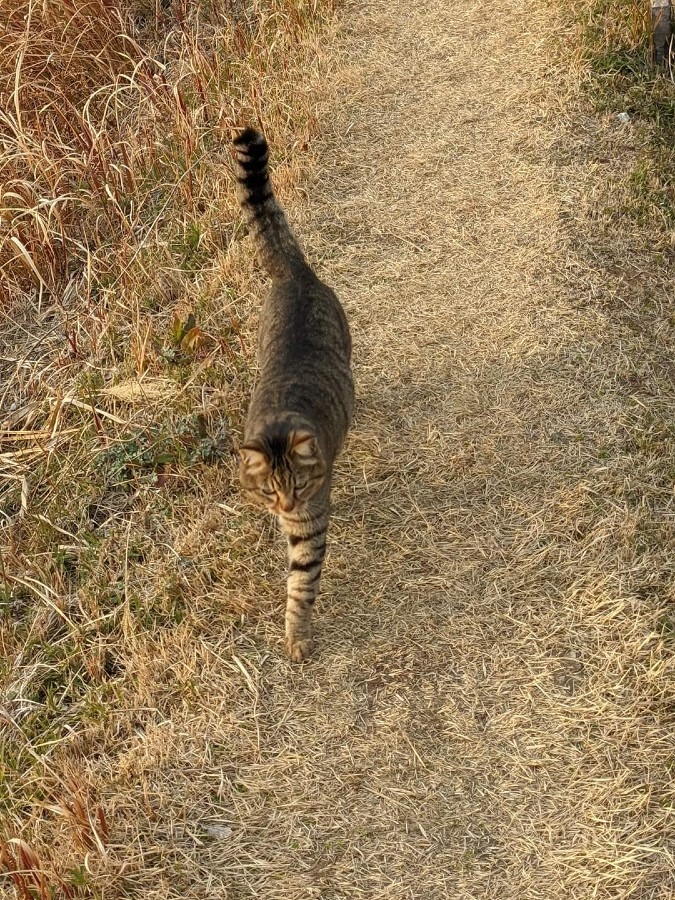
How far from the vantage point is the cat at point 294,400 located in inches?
136

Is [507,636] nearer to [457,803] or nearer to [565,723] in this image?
[565,723]

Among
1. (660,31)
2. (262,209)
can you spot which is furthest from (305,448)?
(660,31)

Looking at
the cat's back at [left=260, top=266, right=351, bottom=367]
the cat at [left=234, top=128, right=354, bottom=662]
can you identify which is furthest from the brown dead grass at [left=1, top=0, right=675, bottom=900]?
the cat's back at [left=260, top=266, right=351, bottom=367]

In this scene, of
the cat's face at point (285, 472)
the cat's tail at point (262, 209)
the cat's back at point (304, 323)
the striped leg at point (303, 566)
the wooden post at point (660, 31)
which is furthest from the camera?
the wooden post at point (660, 31)

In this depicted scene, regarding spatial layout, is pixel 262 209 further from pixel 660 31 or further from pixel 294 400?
pixel 660 31

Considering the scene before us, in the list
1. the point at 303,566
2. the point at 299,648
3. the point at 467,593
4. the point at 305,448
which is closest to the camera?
the point at 305,448

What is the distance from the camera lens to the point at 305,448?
11.0 ft

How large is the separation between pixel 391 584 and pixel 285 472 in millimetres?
953

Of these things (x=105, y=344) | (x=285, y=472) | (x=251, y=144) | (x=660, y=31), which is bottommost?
(x=105, y=344)

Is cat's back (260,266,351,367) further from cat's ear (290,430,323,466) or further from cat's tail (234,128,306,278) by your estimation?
cat's ear (290,430,323,466)

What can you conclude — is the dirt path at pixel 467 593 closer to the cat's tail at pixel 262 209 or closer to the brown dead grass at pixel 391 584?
the brown dead grass at pixel 391 584

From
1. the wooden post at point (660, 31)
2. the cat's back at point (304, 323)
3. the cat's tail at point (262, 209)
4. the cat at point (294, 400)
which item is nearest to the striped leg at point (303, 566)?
the cat at point (294, 400)

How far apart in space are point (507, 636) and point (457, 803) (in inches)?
30.6

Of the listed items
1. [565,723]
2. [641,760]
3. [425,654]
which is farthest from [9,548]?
[641,760]
